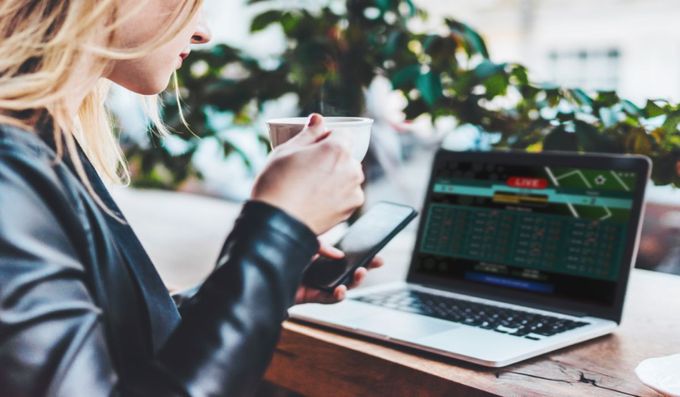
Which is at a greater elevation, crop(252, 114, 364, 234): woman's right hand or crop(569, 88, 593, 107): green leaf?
crop(569, 88, 593, 107): green leaf

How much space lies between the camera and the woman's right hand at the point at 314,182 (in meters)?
0.57

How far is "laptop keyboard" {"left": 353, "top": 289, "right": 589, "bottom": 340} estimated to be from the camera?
84 centimetres

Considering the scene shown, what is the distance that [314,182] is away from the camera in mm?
573

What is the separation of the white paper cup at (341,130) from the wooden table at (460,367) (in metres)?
0.25

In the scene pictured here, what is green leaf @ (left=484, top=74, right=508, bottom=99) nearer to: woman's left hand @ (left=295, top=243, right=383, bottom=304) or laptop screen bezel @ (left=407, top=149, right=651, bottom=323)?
laptop screen bezel @ (left=407, top=149, right=651, bottom=323)

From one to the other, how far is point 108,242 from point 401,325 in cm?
42

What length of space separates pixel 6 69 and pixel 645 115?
0.84 metres

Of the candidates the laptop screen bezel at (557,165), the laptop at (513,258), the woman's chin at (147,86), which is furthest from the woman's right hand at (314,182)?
the laptop screen bezel at (557,165)

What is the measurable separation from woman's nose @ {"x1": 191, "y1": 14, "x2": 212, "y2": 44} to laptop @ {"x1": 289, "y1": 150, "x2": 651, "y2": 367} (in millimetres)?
377

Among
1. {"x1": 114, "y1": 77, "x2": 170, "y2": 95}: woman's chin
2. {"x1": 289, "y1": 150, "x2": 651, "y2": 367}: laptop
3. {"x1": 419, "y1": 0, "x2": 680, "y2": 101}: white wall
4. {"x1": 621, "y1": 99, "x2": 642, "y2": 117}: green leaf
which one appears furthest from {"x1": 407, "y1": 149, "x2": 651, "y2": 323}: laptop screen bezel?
{"x1": 419, "y1": 0, "x2": 680, "y2": 101}: white wall

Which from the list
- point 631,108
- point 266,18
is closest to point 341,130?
point 631,108

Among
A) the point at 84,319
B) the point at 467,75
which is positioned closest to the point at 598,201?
the point at 467,75

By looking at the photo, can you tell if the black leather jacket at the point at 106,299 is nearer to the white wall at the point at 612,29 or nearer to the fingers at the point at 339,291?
the fingers at the point at 339,291

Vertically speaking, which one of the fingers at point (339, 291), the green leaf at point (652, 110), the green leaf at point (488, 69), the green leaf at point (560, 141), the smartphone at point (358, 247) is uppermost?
the green leaf at point (488, 69)
